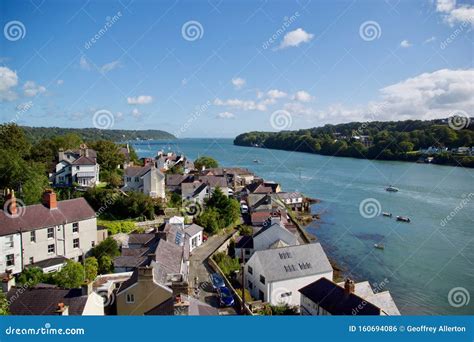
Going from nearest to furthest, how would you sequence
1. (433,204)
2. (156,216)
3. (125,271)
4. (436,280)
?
(125,271) → (436,280) → (156,216) → (433,204)

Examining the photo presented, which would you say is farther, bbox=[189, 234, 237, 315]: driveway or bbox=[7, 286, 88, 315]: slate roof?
bbox=[189, 234, 237, 315]: driveway

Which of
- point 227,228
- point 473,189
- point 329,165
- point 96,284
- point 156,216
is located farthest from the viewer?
point 329,165

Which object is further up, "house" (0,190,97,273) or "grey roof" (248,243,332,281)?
"house" (0,190,97,273)

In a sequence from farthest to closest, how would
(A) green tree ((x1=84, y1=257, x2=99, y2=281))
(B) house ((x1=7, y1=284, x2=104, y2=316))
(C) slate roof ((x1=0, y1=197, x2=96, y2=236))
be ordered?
(C) slate roof ((x1=0, y1=197, x2=96, y2=236)) → (A) green tree ((x1=84, y1=257, x2=99, y2=281)) → (B) house ((x1=7, y1=284, x2=104, y2=316))

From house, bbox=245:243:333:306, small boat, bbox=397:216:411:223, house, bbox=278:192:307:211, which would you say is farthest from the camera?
house, bbox=278:192:307:211

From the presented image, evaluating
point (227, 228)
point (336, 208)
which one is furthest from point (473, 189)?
point (227, 228)

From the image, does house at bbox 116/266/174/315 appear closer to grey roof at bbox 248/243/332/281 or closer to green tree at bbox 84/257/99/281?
green tree at bbox 84/257/99/281

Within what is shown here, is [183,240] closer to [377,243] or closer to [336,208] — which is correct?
[377,243]

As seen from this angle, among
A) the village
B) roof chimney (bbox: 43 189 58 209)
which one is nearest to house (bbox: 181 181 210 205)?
the village
